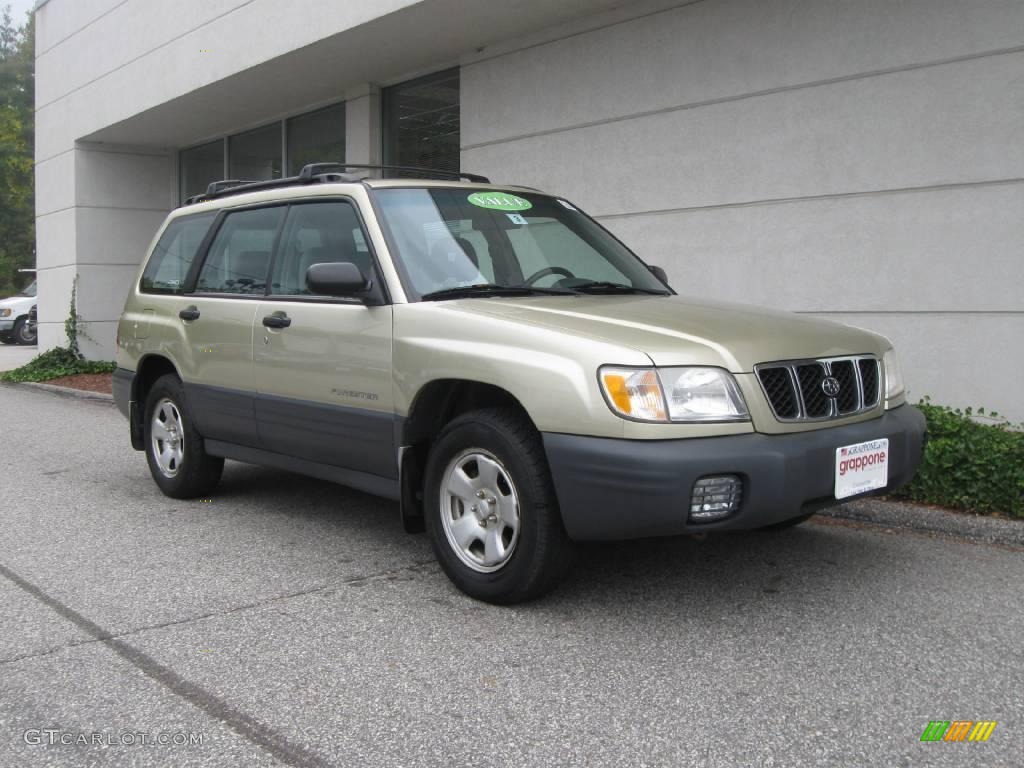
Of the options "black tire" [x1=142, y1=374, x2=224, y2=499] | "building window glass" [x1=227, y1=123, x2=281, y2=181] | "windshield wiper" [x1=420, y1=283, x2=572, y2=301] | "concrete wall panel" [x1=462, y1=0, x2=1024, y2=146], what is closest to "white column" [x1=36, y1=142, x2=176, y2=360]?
"building window glass" [x1=227, y1=123, x2=281, y2=181]

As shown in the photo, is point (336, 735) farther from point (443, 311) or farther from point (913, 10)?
point (913, 10)

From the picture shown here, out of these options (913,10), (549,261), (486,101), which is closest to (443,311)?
(549,261)

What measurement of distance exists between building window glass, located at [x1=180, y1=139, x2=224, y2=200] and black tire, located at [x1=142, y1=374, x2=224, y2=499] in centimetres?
1041

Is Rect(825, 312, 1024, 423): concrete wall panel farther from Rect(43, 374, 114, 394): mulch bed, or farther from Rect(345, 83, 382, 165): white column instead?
Rect(43, 374, 114, 394): mulch bed

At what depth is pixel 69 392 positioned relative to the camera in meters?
13.1

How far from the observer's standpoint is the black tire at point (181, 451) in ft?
19.3

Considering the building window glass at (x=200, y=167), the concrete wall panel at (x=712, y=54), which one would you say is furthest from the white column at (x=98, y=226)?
the concrete wall panel at (x=712, y=54)

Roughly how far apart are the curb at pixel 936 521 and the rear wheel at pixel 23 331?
25956 millimetres

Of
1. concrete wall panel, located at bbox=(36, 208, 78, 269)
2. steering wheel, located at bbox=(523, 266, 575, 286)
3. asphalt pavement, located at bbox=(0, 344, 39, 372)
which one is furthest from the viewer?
asphalt pavement, located at bbox=(0, 344, 39, 372)

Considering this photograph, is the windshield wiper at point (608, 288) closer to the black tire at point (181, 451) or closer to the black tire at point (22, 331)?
the black tire at point (181, 451)

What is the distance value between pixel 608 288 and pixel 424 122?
718cm

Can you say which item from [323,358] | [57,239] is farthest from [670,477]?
[57,239]

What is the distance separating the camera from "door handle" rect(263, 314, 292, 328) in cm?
494

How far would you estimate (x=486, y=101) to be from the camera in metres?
10.1
